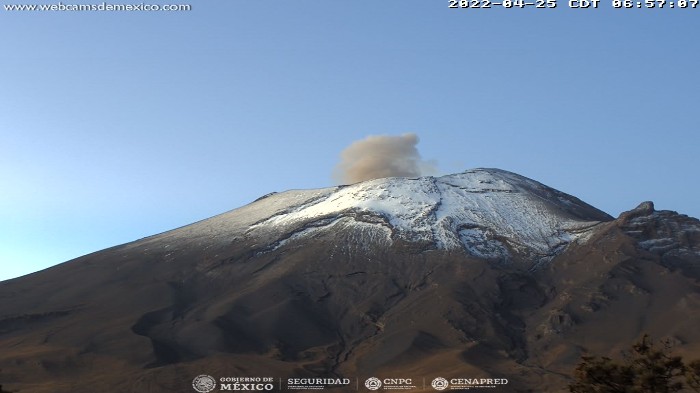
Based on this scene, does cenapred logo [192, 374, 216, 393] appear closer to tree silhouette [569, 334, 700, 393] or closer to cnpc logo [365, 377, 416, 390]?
cnpc logo [365, 377, 416, 390]

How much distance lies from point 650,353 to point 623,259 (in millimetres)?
145556

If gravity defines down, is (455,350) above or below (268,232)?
below

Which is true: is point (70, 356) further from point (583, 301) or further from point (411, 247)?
point (583, 301)

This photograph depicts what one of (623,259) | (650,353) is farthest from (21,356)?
(650,353)

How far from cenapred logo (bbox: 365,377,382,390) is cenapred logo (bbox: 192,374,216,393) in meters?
21.9

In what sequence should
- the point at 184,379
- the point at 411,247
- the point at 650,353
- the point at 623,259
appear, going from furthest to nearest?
the point at 411,247, the point at 623,259, the point at 184,379, the point at 650,353

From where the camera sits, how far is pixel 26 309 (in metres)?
166

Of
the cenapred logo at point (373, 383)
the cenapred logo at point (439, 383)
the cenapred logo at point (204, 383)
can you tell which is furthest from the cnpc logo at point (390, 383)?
the cenapred logo at point (204, 383)

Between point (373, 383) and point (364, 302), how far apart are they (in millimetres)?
35831

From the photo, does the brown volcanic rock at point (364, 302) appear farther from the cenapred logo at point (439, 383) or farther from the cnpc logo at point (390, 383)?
the cenapred logo at point (439, 383)

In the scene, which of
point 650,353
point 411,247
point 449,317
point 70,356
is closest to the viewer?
point 650,353

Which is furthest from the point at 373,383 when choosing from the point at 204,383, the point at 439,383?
the point at 204,383

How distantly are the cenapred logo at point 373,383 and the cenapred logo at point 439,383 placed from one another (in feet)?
27.2

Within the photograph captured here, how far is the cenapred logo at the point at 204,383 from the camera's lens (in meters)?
128
